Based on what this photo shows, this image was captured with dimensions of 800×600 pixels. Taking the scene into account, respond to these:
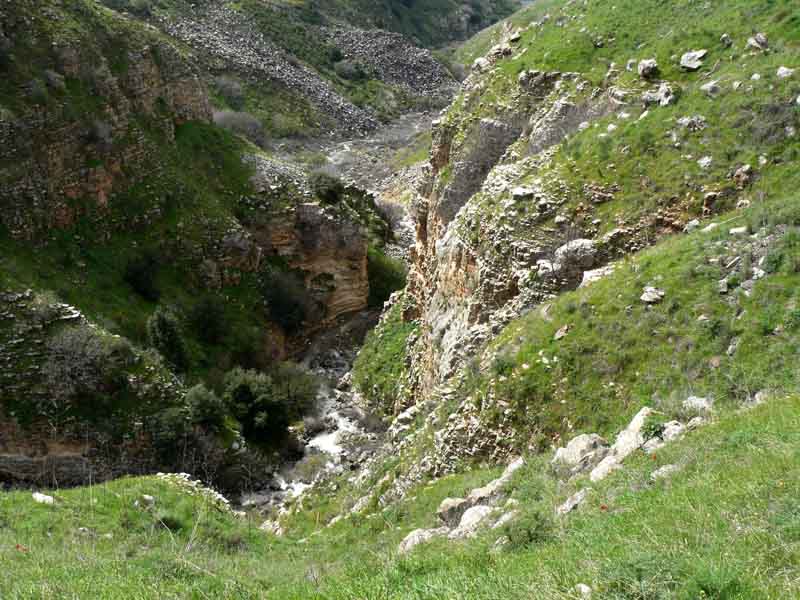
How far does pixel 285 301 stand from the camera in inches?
1326

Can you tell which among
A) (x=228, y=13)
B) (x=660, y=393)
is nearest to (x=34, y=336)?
(x=660, y=393)

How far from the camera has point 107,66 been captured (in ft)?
106

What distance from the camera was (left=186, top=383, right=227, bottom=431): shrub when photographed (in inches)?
902

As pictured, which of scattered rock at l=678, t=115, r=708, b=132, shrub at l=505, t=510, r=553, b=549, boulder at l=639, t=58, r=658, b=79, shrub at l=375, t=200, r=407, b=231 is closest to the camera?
shrub at l=505, t=510, r=553, b=549

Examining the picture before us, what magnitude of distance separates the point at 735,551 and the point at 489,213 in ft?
51.4

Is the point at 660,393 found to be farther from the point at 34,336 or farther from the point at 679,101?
the point at 34,336

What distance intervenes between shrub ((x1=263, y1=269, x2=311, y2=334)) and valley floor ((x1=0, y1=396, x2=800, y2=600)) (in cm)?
2190

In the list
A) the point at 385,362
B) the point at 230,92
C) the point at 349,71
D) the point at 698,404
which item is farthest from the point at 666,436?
the point at 349,71

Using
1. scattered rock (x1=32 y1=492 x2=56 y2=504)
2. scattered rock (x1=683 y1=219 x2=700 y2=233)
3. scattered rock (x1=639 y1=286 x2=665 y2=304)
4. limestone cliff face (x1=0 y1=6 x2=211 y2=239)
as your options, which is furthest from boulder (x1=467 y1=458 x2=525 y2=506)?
limestone cliff face (x1=0 y1=6 x2=211 y2=239)

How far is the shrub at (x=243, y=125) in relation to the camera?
51.7m

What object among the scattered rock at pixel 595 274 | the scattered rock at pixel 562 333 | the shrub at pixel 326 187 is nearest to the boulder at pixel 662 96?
the scattered rock at pixel 595 274

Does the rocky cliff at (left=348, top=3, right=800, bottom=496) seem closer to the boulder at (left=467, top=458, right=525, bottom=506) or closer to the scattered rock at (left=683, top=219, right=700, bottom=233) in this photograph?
the scattered rock at (left=683, top=219, right=700, bottom=233)

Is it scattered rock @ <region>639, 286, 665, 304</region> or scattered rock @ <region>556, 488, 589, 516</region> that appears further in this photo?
scattered rock @ <region>639, 286, 665, 304</region>

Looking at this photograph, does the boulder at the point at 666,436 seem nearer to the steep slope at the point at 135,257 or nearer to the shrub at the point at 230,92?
the steep slope at the point at 135,257
